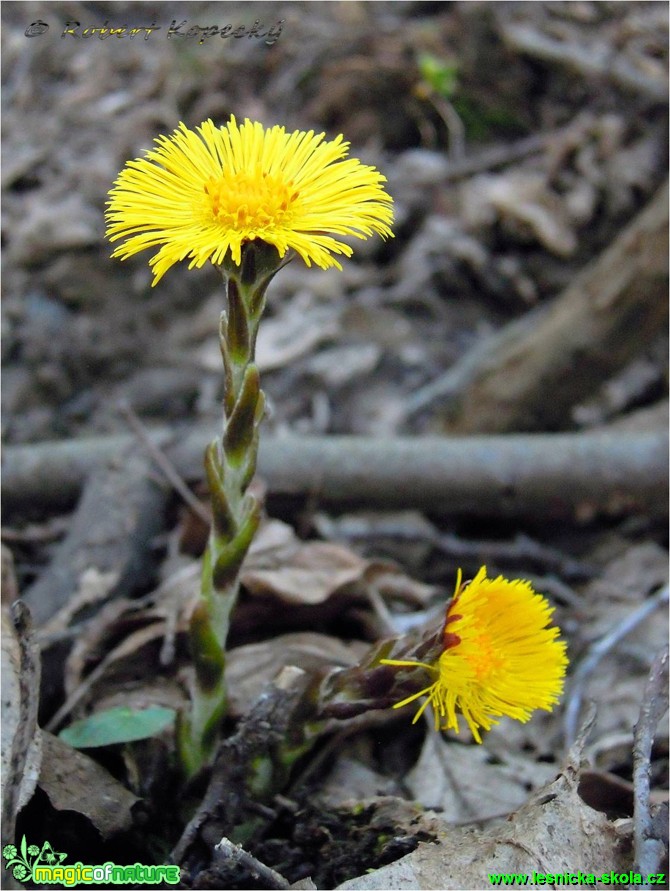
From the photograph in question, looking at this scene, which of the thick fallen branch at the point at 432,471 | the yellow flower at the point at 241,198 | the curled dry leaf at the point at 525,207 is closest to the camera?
the yellow flower at the point at 241,198

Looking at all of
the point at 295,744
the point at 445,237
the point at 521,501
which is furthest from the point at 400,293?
the point at 295,744

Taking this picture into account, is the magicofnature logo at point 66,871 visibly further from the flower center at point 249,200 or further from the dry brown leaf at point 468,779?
the flower center at point 249,200

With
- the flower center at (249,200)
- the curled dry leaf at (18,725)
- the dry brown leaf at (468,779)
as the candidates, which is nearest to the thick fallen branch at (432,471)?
the dry brown leaf at (468,779)

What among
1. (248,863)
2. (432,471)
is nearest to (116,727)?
(248,863)

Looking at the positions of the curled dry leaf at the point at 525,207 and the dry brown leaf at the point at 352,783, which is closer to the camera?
the dry brown leaf at the point at 352,783

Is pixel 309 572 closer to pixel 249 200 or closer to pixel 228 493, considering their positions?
pixel 228 493

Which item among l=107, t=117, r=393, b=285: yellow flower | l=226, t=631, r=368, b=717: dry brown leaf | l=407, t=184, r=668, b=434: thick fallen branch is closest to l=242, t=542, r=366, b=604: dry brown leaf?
l=226, t=631, r=368, b=717: dry brown leaf
